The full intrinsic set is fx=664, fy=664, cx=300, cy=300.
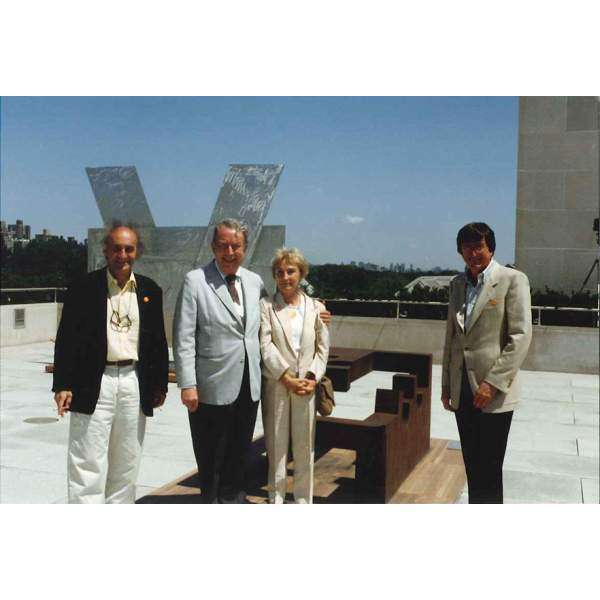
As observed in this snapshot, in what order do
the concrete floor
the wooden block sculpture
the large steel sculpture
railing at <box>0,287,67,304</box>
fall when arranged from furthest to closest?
railing at <box>0,287,67,304</box> < the large steel sculpture < the concrete floor < the wooden block sculpture

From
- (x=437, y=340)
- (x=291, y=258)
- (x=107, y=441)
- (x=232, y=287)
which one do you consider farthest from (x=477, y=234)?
(x=437, y=340)

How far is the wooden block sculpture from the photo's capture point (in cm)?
426

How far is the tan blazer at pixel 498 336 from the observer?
11.0 feet

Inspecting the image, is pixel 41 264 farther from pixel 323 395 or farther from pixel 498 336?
pixel 498 336

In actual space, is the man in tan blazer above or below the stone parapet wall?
above

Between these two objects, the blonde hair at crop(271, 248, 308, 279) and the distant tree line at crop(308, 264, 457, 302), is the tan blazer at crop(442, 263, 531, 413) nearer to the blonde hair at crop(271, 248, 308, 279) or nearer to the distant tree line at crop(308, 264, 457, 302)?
the blonde hair at crop(271, 248, 308, 279)

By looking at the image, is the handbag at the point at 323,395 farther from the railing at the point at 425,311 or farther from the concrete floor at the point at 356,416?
the railing at the point at 425,311

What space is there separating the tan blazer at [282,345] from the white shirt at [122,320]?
0.70 m

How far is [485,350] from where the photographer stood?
3.43 meters

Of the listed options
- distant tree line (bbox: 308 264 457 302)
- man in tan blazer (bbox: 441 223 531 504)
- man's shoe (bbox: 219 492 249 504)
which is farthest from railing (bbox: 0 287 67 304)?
man in tan blazer (bbox: 441 223 531 504)

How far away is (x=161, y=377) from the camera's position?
347cm

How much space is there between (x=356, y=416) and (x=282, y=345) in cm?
415

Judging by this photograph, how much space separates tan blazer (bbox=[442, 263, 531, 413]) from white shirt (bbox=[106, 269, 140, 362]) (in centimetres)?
169

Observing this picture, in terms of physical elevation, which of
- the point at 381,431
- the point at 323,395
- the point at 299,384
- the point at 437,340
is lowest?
the point at 437,340
